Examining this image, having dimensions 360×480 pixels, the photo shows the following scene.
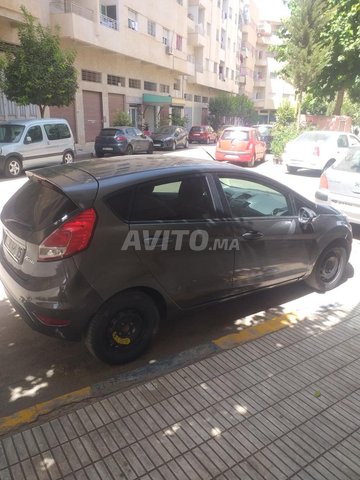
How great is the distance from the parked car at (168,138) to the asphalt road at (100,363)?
1837cm

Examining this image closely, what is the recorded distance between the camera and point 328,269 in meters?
4.65

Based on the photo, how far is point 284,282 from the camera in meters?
4.11

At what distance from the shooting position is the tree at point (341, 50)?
54.2ft

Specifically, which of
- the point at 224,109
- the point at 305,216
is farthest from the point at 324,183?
the point at 224,109

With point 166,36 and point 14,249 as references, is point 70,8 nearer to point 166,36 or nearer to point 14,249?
point 166,36

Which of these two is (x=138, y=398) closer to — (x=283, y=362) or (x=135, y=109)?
(x=283, y=362)

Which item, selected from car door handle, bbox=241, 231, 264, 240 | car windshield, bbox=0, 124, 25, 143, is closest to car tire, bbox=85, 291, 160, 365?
car door handle, bbox=241, 231, 264, 240

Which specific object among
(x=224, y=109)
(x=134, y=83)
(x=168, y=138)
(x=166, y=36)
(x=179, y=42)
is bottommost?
(x=168, y=138)

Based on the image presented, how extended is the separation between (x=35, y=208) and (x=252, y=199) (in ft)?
6.84

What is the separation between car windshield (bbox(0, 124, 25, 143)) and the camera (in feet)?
39.9

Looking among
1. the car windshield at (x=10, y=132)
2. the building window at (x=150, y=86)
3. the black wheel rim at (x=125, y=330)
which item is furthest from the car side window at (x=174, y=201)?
the building window at (x=150, y=86)

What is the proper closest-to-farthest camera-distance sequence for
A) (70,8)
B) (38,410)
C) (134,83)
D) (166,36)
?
1. (38,410)
2. (70,8)
3. (134,83)
4. (166,36)

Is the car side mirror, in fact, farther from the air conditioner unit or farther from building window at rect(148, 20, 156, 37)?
building window at rect(148, 20, 156, 37)

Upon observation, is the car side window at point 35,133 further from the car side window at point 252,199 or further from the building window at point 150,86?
the building window at point 150,86
